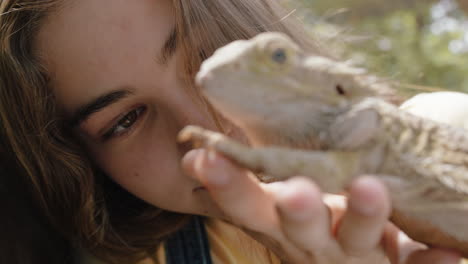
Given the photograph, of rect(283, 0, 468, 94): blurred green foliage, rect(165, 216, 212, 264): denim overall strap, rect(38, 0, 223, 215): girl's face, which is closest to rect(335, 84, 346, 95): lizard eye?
rect(38, 0, 223, 215): girl's face

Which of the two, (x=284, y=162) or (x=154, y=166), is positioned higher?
(x=284, y=162)

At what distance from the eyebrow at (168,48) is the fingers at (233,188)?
68 centimetres

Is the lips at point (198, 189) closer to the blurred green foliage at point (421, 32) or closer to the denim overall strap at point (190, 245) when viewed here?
the denim overall strap at point (190, 245)

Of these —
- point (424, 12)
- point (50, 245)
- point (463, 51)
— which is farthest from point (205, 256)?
point (424, 12)

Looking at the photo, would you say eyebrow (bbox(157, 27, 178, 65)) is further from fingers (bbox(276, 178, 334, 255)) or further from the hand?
fingers (bbox(276, 178, 334, 255))

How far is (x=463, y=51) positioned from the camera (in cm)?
737

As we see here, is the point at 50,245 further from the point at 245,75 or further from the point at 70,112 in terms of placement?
the point at 245,75

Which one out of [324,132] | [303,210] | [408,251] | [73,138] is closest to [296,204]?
[303,210]

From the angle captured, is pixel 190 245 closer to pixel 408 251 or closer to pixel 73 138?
pixel 73 138

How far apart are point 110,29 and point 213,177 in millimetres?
889

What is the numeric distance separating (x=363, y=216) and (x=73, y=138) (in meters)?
1.45

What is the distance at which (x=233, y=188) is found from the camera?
3.41ft

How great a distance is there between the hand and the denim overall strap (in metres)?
1.11

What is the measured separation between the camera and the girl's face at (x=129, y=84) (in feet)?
5.33
